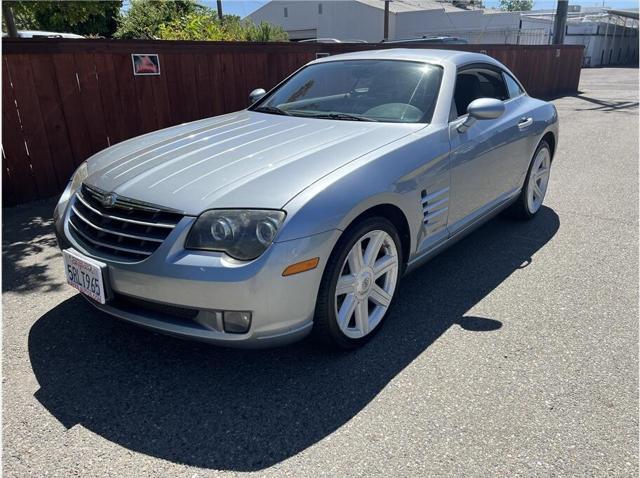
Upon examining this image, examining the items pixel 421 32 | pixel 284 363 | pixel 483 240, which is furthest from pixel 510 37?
pixel 284 363

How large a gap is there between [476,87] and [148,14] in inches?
644

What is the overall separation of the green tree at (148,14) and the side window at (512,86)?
14173mm

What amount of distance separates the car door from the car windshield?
24 centimetres

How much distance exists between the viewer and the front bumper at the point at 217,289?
2.18 metres

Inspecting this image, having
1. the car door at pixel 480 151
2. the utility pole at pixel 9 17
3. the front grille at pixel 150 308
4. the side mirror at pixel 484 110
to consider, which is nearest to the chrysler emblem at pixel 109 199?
the front grille at pixel 150 308

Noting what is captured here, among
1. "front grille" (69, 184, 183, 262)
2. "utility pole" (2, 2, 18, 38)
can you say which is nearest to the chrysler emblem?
"front grille" (69, 184, 183, 262)

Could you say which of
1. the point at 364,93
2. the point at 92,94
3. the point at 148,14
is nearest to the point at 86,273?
the point at 364,93

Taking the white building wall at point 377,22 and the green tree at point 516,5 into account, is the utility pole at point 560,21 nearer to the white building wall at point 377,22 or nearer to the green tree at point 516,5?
the white building wall at point 377,22

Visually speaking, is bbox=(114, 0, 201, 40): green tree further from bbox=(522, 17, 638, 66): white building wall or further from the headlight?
bbox=(522, 17, 638, 66): white building wall

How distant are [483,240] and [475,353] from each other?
185cm

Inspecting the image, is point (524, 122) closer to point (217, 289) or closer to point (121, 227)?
point (217, 289)

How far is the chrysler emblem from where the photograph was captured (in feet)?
8.23

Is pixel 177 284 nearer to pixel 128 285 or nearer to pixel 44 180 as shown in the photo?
pixel 128 285

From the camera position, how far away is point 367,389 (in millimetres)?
2492
